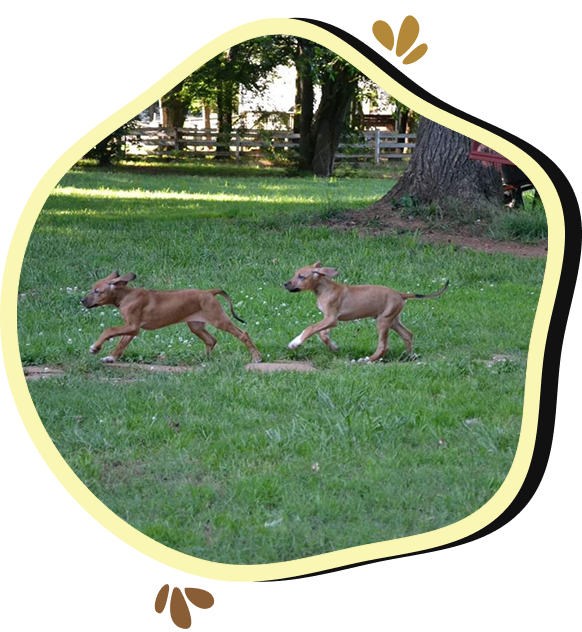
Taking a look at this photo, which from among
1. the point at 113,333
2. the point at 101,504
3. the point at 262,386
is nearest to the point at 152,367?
the point at 113,333

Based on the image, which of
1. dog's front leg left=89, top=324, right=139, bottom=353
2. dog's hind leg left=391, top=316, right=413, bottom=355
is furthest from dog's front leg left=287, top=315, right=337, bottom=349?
dog's front leg left=89, top=324, right=139, bottom=353

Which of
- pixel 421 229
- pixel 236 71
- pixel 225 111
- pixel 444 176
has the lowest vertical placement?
pixel 421 229

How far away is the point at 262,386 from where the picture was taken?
365 cm

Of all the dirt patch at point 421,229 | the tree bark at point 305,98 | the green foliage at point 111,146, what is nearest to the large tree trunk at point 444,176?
the dirt patch at point 421,229

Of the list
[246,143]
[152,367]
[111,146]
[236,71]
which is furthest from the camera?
[246,143]

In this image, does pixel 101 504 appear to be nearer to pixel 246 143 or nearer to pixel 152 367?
pixel 152 367

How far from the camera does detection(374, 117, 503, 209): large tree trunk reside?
→ 6.13 m

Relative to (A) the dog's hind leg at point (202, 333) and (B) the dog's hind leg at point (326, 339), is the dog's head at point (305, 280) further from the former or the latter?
(A) the dog's hind leg at point (202, 333)

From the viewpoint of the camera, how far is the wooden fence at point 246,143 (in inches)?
140

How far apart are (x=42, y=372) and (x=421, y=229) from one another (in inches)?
124

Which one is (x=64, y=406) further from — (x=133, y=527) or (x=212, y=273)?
(x=212, y=273)

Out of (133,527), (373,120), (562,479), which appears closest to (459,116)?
(562,479)

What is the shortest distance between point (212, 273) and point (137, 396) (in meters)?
1.41

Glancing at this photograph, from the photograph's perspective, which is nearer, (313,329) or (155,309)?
(155,309)
